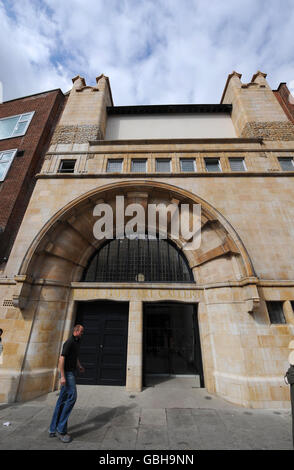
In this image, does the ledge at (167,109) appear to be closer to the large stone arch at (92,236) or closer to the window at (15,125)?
the window at (15,125)

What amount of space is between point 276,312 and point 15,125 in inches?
734

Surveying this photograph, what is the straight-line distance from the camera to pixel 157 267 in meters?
8.91

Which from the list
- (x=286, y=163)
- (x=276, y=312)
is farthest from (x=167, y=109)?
(x=276, y=312)

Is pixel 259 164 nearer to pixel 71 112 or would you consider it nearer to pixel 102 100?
pixel 102 100

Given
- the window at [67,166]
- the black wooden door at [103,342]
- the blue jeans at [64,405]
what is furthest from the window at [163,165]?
the blue jeans at [64,405]

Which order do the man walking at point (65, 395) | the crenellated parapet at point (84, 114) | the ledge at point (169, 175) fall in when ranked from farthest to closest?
the crenellated parapet at point (84, 114), the ledge at point (169, 175), the man walking at point (65, 395)

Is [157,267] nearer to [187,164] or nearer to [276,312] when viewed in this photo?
[276,312]

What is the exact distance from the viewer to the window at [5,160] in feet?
34.0

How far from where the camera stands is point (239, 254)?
23.3 feet

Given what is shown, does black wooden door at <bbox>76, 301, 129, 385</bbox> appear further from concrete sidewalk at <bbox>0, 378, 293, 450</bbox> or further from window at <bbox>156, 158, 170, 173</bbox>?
window at <bbox>156, 158, 170, 173</bbox>

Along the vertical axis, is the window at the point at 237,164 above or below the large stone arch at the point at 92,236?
above

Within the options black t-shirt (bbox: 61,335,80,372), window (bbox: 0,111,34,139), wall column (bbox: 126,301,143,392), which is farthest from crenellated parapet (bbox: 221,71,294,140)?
window (bbox: 0,111,34,139)

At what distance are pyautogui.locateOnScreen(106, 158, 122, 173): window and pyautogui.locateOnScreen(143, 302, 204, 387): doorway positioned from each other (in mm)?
7040

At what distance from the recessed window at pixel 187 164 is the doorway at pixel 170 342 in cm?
687
